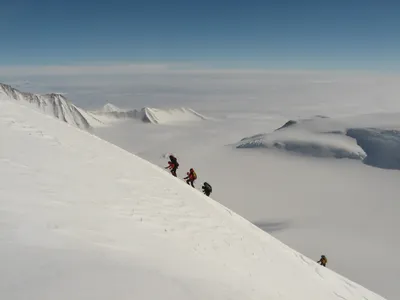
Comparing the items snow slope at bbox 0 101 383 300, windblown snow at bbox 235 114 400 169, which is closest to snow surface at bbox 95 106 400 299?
windblown snow at bbox 235 114 400 169

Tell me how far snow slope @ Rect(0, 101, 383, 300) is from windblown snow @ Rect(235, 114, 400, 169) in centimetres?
8234

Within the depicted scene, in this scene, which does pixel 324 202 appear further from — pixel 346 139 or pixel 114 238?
pixel 114 238

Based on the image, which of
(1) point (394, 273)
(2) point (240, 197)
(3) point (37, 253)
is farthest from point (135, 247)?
(2) point (240, 197)

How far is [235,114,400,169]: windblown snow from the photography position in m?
89.9

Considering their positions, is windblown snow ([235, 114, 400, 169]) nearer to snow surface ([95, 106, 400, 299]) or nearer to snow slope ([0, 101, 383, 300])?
snow surface ([95, 106, 400, 299])

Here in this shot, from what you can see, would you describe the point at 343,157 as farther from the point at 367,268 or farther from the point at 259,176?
the point at 367,268

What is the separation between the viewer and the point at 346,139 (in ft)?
332

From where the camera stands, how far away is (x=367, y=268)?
93.4 ft

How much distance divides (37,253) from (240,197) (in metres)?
59.4

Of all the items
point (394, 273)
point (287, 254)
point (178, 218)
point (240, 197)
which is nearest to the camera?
point (178, 218)

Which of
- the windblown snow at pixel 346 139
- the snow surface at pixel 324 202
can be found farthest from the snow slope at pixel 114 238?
the windblown snow at pixel 346 139

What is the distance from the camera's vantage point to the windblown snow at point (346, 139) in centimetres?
8987

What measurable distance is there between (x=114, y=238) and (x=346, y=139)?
10339 cm

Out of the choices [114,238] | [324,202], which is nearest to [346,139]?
[324,202]
